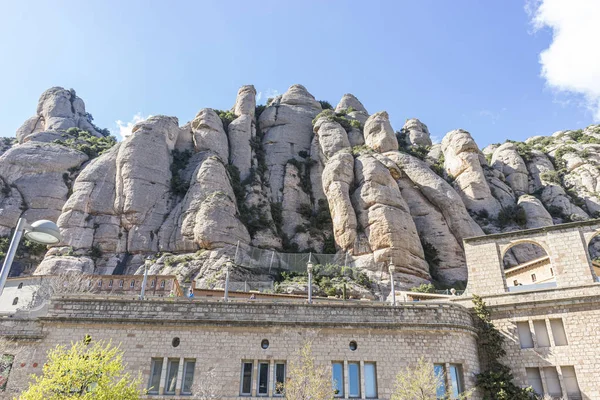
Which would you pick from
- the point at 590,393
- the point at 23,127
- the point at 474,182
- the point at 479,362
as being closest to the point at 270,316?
the point at 479,362

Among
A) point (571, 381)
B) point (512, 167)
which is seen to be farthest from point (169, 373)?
point (512, 167)

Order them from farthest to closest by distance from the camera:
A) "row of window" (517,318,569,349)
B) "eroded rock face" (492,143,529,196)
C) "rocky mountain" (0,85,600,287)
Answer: "eroded rock face" (492,143,529,196), "rocky mountain" (0,85,600,287), "row of window" (517,318,569,349)

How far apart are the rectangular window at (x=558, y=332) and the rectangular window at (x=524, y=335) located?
3.13 feet

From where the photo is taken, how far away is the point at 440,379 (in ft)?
59.3

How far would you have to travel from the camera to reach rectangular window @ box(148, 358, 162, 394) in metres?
17.6

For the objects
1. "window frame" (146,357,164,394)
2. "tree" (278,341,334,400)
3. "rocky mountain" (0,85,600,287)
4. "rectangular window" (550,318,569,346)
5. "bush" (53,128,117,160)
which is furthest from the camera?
"bush" (53,128,117,160)

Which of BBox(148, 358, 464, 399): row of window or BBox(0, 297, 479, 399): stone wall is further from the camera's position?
BBox(0, 297, 479, 399): stone wall

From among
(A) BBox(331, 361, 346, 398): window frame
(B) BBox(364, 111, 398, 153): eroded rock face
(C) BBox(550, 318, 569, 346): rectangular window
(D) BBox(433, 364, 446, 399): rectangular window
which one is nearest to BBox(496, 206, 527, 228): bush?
(B) BBox(364, 111, 398, 153): eroded rock face

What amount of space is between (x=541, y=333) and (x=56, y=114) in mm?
85927

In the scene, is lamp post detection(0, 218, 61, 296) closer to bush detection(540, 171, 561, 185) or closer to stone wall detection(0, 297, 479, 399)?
stone wall detection(0, 297, 479, 399)

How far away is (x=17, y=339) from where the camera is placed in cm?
1798

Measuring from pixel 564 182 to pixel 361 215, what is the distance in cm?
3212

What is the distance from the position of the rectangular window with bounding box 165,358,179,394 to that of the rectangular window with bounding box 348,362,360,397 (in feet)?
23.7

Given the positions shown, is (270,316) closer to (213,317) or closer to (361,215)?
(213,317)
